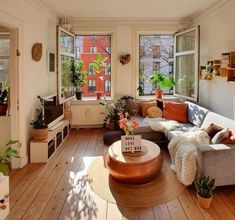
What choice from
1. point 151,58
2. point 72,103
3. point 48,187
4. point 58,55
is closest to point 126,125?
point 48,187

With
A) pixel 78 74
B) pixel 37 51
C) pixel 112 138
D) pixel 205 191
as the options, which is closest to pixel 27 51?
pixel 37 51

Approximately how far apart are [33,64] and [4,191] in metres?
2.60

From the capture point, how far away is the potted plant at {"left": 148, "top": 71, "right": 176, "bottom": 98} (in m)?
6.16

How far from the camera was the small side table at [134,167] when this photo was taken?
10.6ft

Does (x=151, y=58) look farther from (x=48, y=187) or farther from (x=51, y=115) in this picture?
(x=48, y=187)

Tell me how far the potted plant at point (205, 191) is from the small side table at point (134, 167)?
0.68 m

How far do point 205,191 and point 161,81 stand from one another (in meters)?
3.74

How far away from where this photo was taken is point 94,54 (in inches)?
256

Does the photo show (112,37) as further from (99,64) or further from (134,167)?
(134,167)

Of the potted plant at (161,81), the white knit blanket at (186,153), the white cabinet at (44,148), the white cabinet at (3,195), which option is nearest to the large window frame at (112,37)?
the potted plant at (161,81)

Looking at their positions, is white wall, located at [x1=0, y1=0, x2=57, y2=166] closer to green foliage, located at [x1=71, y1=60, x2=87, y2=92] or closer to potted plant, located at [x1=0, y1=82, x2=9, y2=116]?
potted plant, located at [x1=0, y1=82, x2=9, y2=116]

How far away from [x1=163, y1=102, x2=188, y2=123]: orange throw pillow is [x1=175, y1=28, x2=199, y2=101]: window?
35 centimetres

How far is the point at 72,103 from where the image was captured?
6285mm

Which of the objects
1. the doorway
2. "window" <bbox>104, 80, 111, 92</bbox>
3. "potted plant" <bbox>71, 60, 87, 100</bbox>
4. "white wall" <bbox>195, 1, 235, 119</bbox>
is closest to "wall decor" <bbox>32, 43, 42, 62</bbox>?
the doorway
